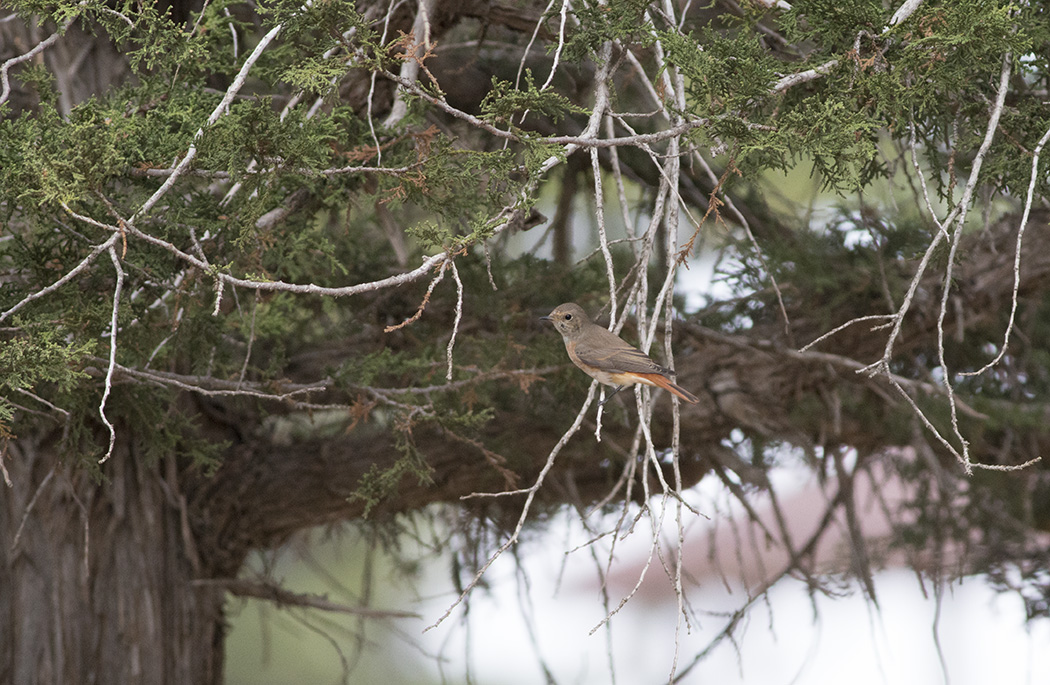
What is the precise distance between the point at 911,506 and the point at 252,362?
3158 mm

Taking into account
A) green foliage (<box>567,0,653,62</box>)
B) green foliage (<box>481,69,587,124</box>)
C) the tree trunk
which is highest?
green foliage (<box>567,0,653,62</box>)

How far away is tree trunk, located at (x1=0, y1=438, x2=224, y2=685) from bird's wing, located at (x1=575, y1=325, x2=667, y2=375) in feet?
6.04

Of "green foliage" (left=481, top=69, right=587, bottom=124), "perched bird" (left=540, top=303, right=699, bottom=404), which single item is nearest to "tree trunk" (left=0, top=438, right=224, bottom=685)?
"perched bird" (left=540, top=303, right=699, bottom=404)

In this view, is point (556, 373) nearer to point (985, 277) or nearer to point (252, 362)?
point (252, 362)

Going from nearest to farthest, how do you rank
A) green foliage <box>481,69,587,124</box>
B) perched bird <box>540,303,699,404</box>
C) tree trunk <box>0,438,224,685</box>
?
green foliage <box>481,69,587,124</box> < perched bird <box>540,303,699,404</box> < tree trunk <box>0,438,224,685</box>

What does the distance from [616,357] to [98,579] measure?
2.55 metres

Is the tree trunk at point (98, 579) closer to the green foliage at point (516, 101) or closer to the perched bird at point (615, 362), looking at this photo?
the perched bird at point (615, 362)

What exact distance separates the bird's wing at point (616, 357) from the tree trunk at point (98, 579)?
1840 mm

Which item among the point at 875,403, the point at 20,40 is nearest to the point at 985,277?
the point at 875,403

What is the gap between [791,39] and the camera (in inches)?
94.0

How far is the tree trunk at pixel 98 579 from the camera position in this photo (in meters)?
3.86

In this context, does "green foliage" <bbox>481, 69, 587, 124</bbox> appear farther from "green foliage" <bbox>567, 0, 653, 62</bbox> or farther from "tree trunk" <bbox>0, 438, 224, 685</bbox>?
"tree trunk" <bbox>0, 438, 224, 685</bbox>

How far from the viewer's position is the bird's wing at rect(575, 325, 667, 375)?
2.58 metres

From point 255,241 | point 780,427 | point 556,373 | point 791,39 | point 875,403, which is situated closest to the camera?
point 791,39
